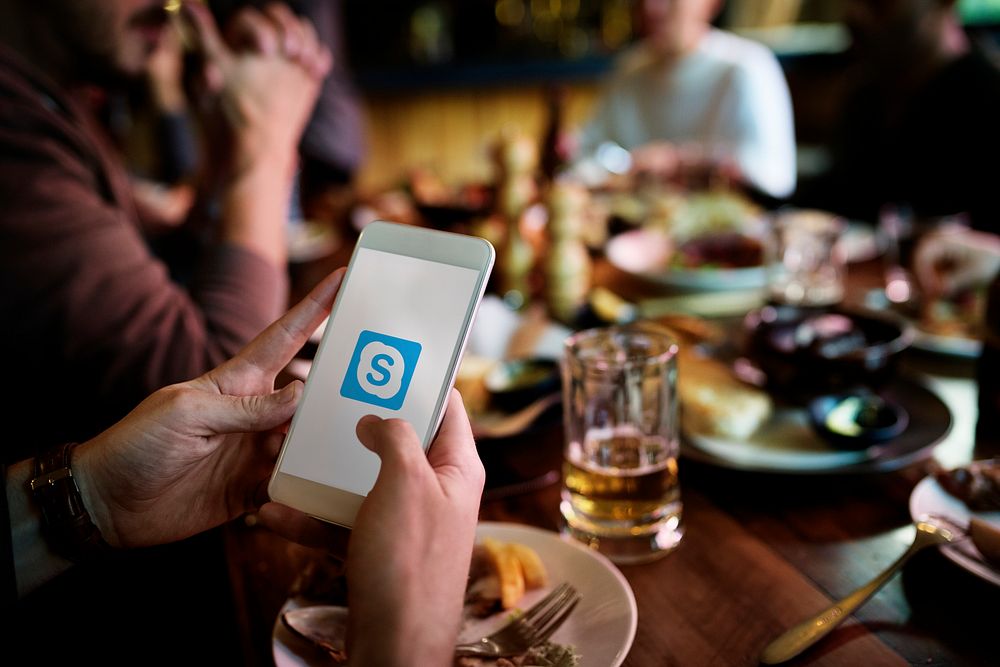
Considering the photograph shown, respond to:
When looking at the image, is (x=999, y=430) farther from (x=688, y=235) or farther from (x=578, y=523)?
(x=688, y=235)

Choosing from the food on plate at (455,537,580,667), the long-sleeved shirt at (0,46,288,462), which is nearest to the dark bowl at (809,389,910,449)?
the food on plate at (455,537,580,667)

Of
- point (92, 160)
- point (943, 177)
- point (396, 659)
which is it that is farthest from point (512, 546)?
point (943, 177)

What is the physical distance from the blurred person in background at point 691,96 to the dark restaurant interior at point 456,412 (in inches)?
56.7

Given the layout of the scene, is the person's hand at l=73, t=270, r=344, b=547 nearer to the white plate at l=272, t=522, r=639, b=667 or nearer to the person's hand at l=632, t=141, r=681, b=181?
the white plate at l=272, t=522, r=639, b=667

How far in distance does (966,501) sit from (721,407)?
258 mm

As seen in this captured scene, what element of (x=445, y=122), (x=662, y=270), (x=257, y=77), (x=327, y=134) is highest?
(x=257, y=77)

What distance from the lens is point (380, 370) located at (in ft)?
1.94

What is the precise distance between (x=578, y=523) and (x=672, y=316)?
523 millimetres

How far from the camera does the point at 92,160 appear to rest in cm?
122

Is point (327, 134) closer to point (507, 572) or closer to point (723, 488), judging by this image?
point (723, 488)

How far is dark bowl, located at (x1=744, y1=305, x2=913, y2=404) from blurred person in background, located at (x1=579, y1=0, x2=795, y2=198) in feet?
7.11

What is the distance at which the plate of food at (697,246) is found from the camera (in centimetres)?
141

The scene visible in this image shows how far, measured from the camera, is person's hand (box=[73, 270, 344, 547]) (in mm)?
609

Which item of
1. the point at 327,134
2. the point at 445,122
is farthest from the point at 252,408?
the point at 445,122
